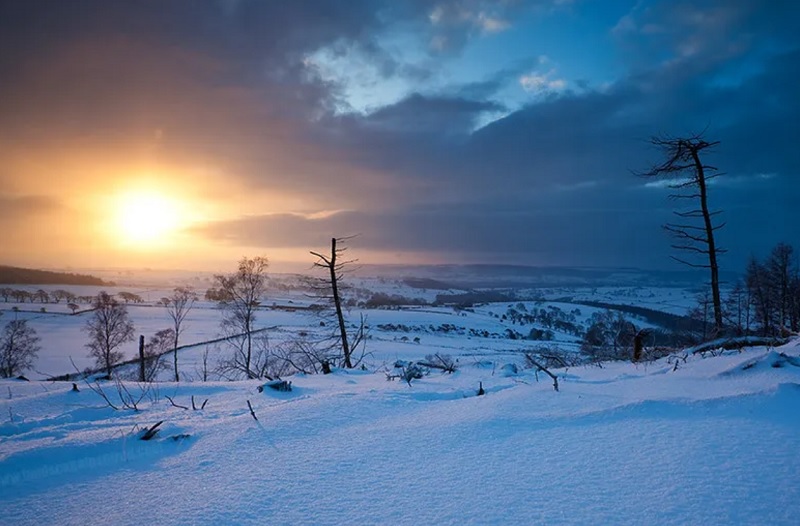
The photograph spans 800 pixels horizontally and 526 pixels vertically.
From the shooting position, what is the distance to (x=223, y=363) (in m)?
25.0

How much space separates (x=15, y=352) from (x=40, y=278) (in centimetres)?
10649

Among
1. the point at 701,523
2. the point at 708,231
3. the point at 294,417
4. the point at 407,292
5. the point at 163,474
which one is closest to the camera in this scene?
the point at 701,523

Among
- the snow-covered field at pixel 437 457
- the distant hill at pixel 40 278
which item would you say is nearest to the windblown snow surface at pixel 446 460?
the snow-covered field at pixel 437 457

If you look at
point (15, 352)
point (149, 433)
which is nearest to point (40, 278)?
point (15, 352)

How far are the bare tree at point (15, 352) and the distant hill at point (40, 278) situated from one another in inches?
3611

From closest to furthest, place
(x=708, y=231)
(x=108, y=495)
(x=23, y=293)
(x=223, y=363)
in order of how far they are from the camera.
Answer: (x=108, y=495)
(x=708, y=231)
(x=223, y=363)
(x=23, y=293)

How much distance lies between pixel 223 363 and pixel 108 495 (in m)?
26.2

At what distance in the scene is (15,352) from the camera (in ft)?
97.2

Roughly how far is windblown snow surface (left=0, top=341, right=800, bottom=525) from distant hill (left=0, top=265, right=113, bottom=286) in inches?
5303

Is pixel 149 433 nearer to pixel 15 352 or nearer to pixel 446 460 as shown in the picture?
pixel 446 460

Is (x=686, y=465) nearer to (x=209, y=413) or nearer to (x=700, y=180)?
(x=209, y=413)

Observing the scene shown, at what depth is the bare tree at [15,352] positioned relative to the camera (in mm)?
28625

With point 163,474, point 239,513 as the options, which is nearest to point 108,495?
point 163,474

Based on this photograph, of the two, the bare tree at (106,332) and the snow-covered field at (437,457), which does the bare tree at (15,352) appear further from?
the snow-covered field at (437,457)
